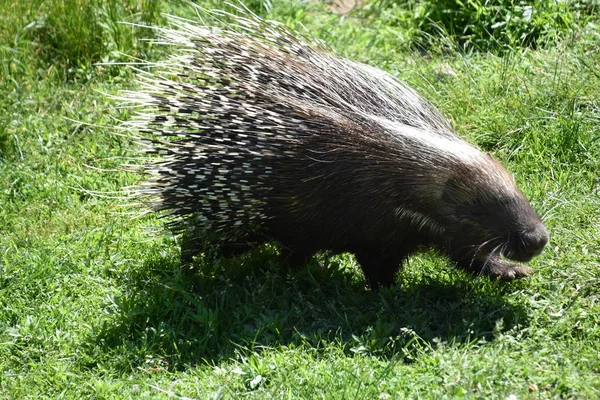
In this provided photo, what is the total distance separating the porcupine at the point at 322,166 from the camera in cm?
387

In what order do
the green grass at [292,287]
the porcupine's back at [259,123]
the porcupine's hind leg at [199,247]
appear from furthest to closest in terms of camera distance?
the porcupine's hind leg at [199,247], the porcupine's back at [259,123], the green grass at [292,287]

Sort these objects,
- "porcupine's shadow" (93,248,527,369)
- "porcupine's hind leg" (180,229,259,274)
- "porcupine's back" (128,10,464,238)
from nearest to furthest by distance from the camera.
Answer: "porcupine's shadow" (93,248,527,369), "porcupine's back" (128,10,464,238), "porcupine's hind leg" (180,229,259,274)

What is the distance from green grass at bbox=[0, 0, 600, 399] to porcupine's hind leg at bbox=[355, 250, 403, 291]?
70 millimetres

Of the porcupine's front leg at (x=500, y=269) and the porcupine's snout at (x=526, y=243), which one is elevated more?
the porcupine's snout at (x=526, y=243)

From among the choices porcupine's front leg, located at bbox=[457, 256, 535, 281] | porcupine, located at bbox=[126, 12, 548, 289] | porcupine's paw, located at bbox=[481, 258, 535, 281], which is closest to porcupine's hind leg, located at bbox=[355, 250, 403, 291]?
porcupine, located at bbox=[126, 12, 548, 289]

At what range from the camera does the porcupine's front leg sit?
4.06 meters

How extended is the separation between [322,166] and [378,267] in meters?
0.54

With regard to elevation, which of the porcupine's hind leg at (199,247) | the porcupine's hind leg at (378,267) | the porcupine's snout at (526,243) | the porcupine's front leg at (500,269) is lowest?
the porcupine's hind leg at (199,247)

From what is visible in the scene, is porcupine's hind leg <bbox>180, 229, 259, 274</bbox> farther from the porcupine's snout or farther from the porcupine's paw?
the porcupine's snout

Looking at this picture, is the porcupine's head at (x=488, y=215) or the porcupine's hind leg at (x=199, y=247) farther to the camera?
the porcupine's hind leg at (x=199, y=247)

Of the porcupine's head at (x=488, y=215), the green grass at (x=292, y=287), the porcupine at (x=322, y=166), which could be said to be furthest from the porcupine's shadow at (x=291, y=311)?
the porcupine's head at (x=488, y=215)

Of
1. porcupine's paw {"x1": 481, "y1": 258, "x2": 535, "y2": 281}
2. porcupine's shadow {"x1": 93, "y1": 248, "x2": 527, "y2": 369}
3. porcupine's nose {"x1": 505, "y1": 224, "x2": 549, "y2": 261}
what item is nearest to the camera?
porcupine's nose {"x1": 505, "y1": 224, "x2": 549, "y2": 261}

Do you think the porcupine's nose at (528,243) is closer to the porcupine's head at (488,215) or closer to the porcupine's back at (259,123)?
the porcupine's head at (488,215)

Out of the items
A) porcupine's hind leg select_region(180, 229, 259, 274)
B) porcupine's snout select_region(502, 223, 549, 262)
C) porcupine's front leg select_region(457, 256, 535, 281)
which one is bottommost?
porcupine's hind leg select_region(180, 229, 259, 274)
